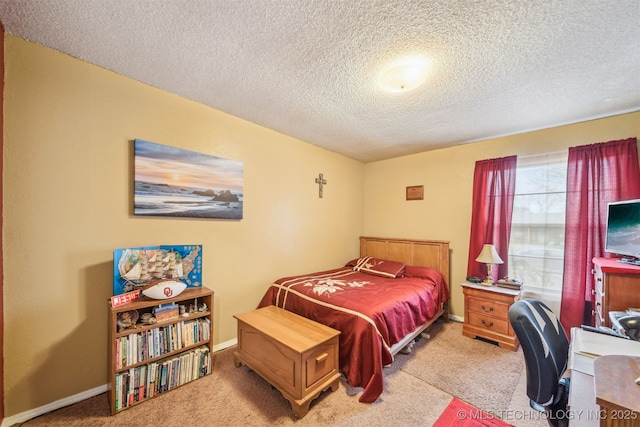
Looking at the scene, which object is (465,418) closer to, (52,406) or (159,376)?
(159,376)

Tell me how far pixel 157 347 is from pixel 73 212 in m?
1.17

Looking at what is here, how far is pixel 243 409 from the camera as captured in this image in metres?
1.72

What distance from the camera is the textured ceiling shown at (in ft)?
4.25

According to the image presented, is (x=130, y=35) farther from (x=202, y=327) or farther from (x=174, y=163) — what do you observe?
(x=202, y=327)

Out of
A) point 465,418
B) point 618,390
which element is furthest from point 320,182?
point 618,390

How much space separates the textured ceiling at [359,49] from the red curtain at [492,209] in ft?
2.25

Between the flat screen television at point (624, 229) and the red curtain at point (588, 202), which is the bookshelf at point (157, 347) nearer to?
the flat screen television at point (624, 229)

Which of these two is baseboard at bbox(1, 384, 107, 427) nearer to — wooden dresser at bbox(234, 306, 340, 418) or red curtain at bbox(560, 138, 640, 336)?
wooden dresser at bbox(234, 306, 340, 418)

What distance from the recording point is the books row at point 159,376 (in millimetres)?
1693

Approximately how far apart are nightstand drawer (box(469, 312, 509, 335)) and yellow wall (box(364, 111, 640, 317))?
515 mm

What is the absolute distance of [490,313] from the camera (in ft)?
8.86

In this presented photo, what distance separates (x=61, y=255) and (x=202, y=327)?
1.13 m

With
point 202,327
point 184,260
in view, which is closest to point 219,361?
point 202,327

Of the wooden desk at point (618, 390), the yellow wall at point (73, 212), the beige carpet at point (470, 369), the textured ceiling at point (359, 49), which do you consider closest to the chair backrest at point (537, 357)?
the wooden desk at point (618, 390)
